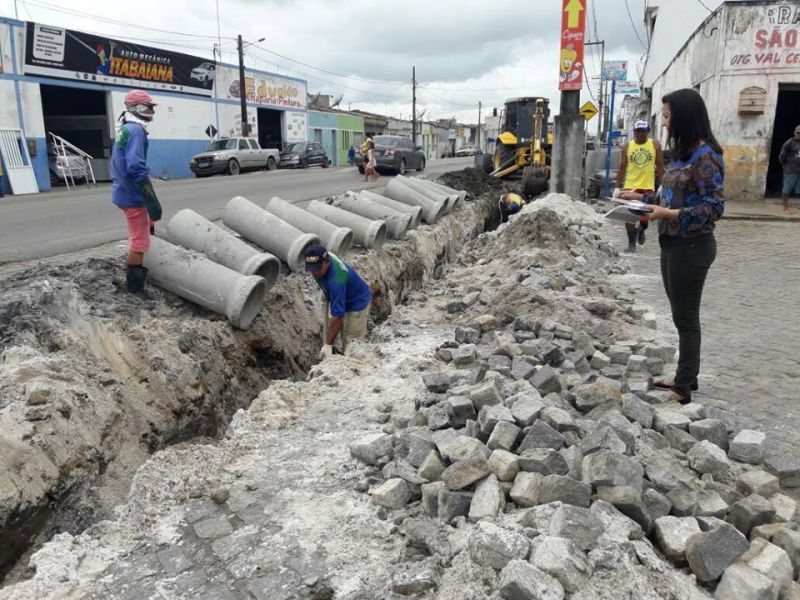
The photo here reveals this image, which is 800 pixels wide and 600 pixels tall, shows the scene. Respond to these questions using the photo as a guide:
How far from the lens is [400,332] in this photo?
675 centimetres

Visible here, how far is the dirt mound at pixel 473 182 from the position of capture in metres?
15.8

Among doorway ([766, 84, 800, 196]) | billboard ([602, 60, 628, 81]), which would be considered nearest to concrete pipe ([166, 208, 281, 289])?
doorway ([766, 84, 800, 196])

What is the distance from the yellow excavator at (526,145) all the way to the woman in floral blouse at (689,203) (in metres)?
12.2

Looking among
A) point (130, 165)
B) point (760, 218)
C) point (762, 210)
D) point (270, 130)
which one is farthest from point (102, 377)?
point (270, 130)

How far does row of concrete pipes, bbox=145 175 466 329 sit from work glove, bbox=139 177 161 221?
56 cm

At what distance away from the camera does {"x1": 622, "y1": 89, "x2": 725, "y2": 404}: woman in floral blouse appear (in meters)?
3.70

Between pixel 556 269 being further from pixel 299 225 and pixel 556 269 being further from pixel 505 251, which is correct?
pixel 299 225

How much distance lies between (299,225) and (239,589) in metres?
5.58

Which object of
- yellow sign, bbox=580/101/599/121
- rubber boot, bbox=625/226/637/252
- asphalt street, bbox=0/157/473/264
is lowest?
rubber boot, bbox=625/226/637/252

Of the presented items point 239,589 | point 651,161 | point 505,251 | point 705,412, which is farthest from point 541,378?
point 505,251

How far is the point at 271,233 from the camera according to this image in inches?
273

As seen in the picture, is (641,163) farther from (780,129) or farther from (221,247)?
(780,129)

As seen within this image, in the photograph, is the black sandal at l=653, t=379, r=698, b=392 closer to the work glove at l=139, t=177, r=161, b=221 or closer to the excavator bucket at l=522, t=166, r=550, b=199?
the work glove at l=139, t=177, r=161, b=221

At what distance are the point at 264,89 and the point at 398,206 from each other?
27.8 m
